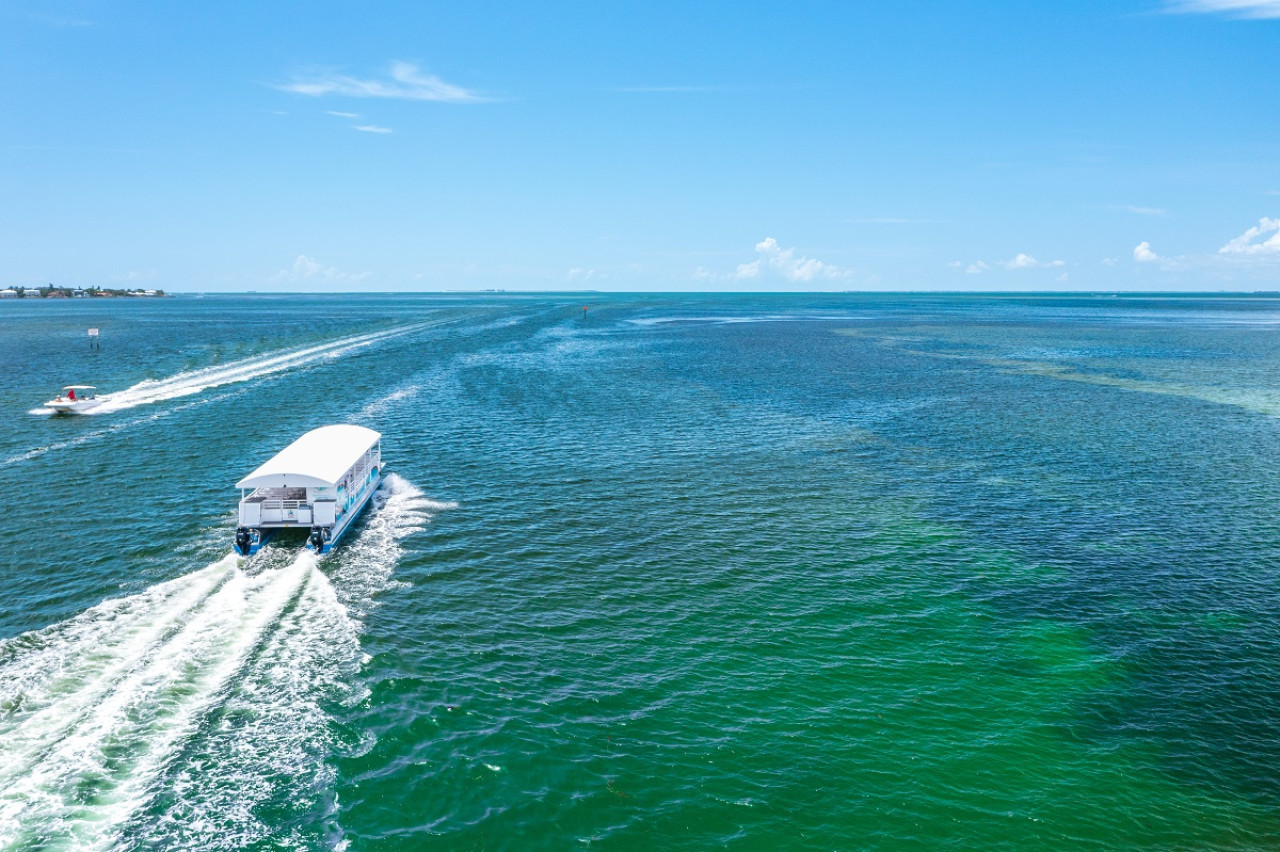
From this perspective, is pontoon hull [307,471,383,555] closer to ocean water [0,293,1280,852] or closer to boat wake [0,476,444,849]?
ocean water [0,293,1280,852]

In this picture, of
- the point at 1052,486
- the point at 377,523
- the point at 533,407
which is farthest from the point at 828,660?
the point at 533,407

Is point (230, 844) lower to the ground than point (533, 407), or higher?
lower

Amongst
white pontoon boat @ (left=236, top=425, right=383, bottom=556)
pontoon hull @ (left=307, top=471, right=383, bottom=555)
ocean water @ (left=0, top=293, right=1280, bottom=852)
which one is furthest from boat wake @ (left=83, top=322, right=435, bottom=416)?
pontoon hull @ (left=307, top=471, right=383, bottom=555)

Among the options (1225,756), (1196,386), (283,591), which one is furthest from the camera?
(1196,386)

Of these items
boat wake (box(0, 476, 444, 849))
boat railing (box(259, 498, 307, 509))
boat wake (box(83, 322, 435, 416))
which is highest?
boat wake (box(83, 322, 435, 416))

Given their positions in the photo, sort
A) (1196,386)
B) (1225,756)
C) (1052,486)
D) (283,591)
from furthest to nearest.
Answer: (1196,386)
(1052,486)
(283,591)
(1225,756)

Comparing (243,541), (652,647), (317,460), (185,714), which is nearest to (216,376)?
(317,460)

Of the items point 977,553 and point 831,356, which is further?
point 831,356

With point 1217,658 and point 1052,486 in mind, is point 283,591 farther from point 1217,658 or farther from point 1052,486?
point 1052,486
